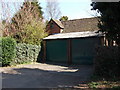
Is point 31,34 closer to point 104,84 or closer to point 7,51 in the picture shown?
point 7,51

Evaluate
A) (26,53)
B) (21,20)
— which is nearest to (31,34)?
(26,53)

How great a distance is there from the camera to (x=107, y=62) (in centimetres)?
844

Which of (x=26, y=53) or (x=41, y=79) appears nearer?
(x=41, y=79)

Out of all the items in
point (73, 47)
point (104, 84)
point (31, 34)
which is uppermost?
point (31, 34)

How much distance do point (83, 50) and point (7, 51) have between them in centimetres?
779

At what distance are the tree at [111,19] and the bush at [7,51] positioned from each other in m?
8.39

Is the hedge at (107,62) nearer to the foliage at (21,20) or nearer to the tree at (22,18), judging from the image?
the foliage at (21,20)

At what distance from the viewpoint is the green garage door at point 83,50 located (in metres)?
15.1

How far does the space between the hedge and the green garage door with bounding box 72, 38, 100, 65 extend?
6.37m

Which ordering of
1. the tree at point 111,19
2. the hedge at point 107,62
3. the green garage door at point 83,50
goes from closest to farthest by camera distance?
the tree at point 111,19, the hedge at point 107,62, the green garage door at point 83,50

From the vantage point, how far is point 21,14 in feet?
68.6

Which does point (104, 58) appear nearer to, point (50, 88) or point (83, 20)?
point (50, 88)

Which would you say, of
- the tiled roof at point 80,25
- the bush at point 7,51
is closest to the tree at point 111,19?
the bush at point 7,51

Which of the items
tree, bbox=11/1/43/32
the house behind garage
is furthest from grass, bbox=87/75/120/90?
tree, bbox=11/1/43/32
